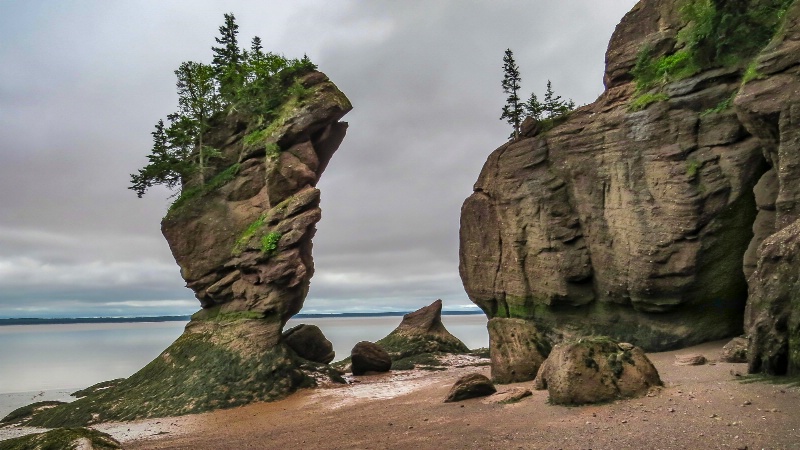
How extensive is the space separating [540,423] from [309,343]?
91.6ft

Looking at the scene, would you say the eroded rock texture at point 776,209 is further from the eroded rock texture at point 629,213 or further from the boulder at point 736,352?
the eroded rock texture at point 629,213

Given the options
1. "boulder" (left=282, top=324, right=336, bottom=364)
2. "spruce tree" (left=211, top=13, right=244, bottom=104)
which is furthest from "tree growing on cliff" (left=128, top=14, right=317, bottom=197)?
"boulder" (left=282, top=324, right=336, bottom=364)

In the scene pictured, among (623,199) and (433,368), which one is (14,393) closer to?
(433,368)

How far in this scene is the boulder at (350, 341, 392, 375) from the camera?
35500 mm

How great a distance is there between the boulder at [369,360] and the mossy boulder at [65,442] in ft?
80.2

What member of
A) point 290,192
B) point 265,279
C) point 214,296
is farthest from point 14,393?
point 290,192

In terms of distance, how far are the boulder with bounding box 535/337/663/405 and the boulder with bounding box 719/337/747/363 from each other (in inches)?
175

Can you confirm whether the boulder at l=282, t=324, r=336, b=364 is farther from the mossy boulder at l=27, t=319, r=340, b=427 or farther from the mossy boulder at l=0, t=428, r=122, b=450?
the mossy boulder at l=0, t=428, r=122, b=450

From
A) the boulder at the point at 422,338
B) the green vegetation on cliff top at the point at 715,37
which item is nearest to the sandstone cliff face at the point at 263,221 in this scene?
the boulder at the point at 422,338

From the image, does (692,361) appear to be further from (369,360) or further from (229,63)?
(229,63)

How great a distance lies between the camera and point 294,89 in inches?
1443

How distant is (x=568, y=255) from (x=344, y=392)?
13650mm

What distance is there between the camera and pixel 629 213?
25547mm

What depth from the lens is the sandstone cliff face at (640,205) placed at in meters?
21.9
